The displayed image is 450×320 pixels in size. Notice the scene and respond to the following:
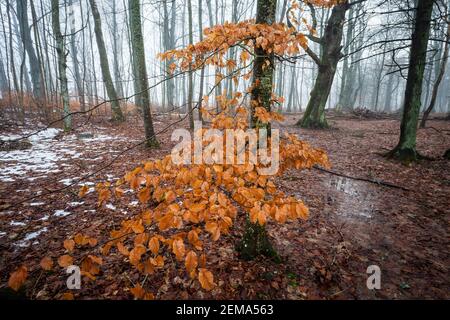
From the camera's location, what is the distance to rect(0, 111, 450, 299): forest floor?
2.70 m

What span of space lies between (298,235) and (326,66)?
10450 millimetres

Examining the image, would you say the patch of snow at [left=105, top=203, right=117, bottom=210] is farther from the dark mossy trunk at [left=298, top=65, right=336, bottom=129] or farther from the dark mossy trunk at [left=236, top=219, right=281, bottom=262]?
the dark mossy trunk at [left=298, top=65, right=336, bottom=129]

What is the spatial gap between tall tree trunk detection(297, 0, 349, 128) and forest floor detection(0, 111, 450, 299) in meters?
6.13

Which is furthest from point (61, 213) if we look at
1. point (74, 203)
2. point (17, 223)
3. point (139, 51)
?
point (139, 51)

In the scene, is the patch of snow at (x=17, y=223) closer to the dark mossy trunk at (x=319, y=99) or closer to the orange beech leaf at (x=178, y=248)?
the orange beech leaf at (x=178, y=248)

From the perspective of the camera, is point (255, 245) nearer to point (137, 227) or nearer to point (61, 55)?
point (137, 227)

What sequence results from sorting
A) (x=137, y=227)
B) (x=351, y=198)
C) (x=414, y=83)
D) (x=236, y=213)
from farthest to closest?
(x=414, y=83), (x=351, y=198), (x=236, y=213), (x=137, y=227)

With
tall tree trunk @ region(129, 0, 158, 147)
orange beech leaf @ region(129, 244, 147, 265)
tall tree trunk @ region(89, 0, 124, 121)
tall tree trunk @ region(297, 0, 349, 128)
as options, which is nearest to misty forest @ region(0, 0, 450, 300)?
orange beech leaf @ region(129, 244, 147, 265)

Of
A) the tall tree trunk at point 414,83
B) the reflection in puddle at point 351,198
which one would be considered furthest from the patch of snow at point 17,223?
the tall tree trunk at point 414,83

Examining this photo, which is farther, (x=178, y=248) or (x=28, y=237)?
(x=28, y=237)

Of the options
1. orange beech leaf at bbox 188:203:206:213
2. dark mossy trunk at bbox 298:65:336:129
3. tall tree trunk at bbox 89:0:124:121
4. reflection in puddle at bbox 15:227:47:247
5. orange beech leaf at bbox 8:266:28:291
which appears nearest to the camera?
orange beech leaf at bbox 8:266:28:291

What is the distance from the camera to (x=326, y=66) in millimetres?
11445

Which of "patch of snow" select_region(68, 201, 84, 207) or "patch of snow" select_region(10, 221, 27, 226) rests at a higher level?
"patch of snow" select_region(68, 201, 84, 207)
